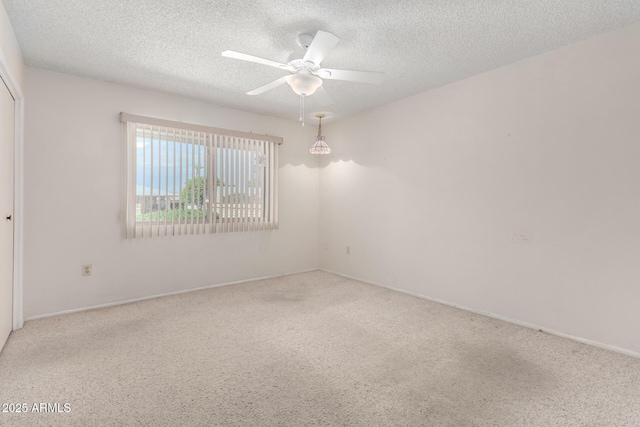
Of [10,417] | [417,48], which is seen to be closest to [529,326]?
[417,48]

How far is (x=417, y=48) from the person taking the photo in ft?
8.69

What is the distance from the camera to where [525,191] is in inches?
113

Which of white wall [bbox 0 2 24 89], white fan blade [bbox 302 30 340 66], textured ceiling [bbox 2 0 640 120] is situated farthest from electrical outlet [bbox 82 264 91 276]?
white fan blade [bbox 302 30 340 66]

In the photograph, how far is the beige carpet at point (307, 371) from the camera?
1.65m

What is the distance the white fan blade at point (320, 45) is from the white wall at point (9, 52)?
79.8 inches

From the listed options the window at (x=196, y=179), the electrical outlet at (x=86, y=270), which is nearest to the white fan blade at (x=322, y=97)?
the window at (x=196, y=179)

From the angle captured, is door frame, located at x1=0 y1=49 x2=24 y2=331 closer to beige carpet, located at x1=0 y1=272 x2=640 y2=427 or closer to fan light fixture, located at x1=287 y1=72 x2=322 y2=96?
beige carpet, located at x1=0 y1=272 x2=640 y2=427

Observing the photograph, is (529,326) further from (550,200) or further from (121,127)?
(121,127)

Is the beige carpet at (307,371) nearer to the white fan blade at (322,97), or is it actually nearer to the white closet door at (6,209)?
the white closet door at (6,209)

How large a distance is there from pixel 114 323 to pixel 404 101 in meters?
4.01

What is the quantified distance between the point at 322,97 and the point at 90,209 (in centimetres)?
292

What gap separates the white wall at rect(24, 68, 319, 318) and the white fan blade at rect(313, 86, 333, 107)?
4.04ft

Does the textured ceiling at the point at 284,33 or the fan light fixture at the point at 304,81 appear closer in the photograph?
the textured ceiling at the point at 284,33

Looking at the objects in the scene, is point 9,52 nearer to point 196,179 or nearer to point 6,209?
point 6,209
